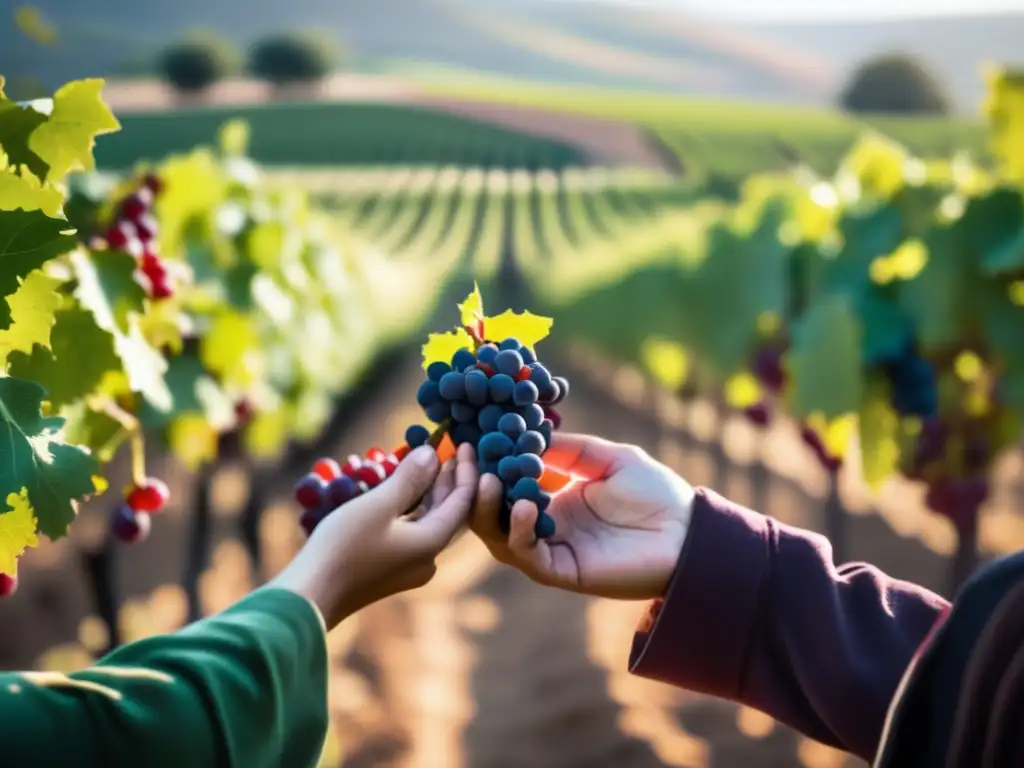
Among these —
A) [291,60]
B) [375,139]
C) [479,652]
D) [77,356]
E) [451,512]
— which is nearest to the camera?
[451,512]

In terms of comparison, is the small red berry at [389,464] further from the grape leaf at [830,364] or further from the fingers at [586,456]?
the grape leaf at [830,364]

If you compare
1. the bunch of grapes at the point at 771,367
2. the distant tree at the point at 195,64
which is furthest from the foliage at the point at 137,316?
the distant tree at the point at 195,64

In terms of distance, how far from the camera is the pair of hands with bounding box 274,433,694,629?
1.45 meters

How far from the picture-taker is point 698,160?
1827 inches

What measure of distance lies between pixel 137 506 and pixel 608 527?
1.14 metres

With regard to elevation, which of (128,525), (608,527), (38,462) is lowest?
(128,525)

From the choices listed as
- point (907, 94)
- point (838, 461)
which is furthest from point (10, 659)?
point (907, 94)

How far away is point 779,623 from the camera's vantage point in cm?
178

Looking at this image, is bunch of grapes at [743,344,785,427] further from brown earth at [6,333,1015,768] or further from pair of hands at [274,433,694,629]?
pair of hands at [274,433,694,629]

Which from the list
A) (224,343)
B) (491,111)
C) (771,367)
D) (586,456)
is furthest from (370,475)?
(491,111)

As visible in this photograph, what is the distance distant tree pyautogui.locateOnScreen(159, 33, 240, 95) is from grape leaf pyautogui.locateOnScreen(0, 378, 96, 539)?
130 ft

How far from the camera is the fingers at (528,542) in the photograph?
1.53m

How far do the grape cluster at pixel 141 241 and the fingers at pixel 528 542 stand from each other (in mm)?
1312

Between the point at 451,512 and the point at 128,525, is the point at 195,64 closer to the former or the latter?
the point at 128,525
